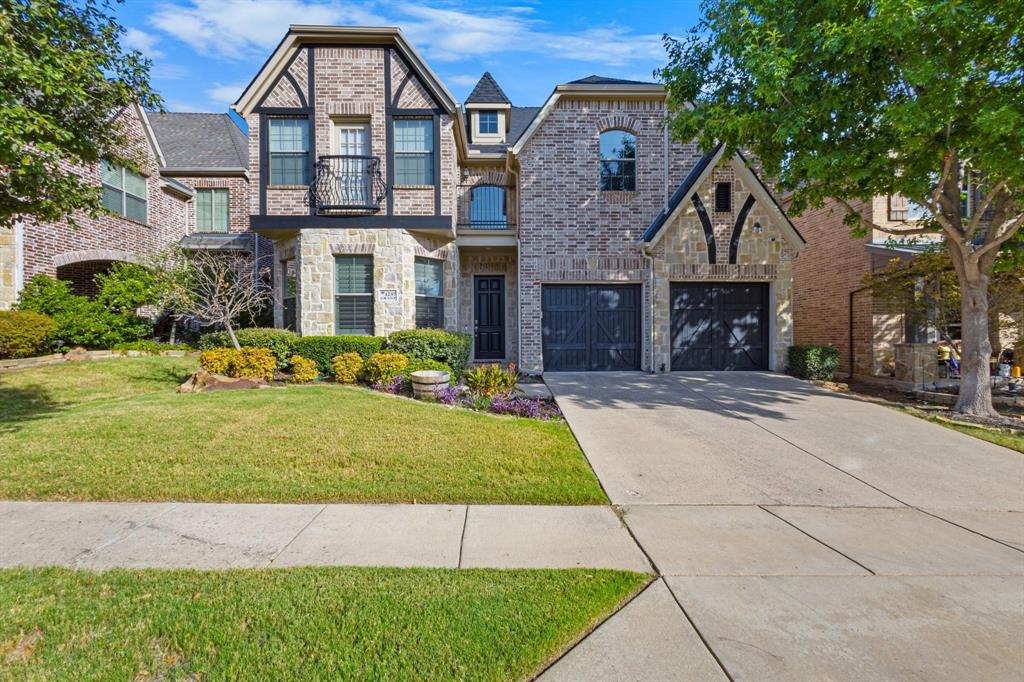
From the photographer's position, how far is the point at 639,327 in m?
12.6

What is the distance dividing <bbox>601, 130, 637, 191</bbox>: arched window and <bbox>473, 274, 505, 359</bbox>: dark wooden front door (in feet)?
14.3

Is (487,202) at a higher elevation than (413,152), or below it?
below

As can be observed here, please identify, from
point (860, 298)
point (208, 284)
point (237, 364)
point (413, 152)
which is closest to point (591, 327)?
point (413, 152)

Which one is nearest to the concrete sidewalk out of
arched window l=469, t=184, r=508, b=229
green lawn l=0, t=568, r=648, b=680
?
green lawn l=0, t=568, r=648, b=680

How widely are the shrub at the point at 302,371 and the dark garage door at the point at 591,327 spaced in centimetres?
596

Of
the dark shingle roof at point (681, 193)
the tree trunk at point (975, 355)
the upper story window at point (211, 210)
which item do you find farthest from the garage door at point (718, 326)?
the upper story window at point (211, 210)

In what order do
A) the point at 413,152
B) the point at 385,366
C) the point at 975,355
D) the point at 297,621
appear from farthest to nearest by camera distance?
the point at 413,152 → the point at 385,366 → the point at 975,355 → the point at 297,621

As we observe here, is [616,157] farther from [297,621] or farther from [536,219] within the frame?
[297,621]

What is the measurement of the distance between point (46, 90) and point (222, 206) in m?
15.0

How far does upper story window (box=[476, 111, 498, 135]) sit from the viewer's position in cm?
1686

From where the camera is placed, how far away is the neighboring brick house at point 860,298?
12.8 metres

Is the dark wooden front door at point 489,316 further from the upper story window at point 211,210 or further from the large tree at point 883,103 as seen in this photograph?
the upper story window at point 211,210

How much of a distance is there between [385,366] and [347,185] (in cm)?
509

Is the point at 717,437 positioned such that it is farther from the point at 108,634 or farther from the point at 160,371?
the point at 160,371
